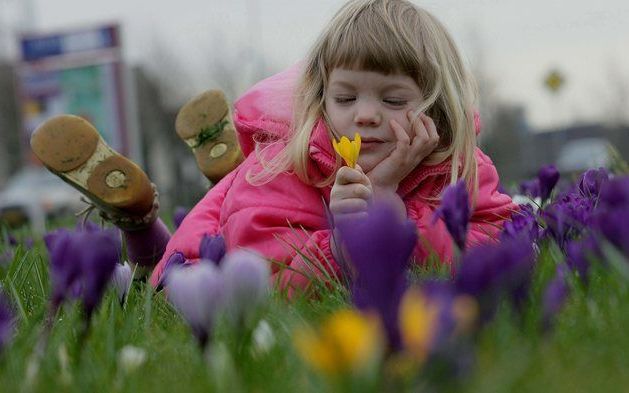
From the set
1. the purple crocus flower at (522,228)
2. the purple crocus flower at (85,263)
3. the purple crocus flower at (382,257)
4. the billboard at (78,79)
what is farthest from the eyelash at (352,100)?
the billboard at (78,79)

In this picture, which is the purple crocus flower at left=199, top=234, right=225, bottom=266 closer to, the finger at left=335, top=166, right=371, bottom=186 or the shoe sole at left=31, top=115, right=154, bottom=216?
the finger at left=335, top=166, right=371, bottom=186

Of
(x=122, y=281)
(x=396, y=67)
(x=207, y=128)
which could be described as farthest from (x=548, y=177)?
(x=207, y=128)

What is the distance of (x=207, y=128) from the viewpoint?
15.2 feet

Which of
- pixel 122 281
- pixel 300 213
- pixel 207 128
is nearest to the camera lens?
pixel 122 281

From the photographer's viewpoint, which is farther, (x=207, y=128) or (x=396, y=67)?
(x=207, y=128)

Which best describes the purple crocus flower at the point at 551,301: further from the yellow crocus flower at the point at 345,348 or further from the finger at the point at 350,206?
the finger at the point at 350,206

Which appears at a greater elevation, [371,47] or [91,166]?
[371,47]

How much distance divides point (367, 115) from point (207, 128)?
1.68 m

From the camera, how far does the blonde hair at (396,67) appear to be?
3223 mm

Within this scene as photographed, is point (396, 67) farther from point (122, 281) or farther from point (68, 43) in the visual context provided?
point (68, 43)

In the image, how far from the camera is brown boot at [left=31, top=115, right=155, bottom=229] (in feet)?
12.7

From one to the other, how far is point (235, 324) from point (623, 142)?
155ft

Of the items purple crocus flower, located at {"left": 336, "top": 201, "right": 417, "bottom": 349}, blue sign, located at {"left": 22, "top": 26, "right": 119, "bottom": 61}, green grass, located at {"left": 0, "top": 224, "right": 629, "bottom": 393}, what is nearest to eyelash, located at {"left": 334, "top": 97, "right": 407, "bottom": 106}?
green grass, located at {"left": 0, "top": 224, "right": 629, "bottom": 393}

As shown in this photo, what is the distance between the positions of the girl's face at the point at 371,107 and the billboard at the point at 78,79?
988 cm
